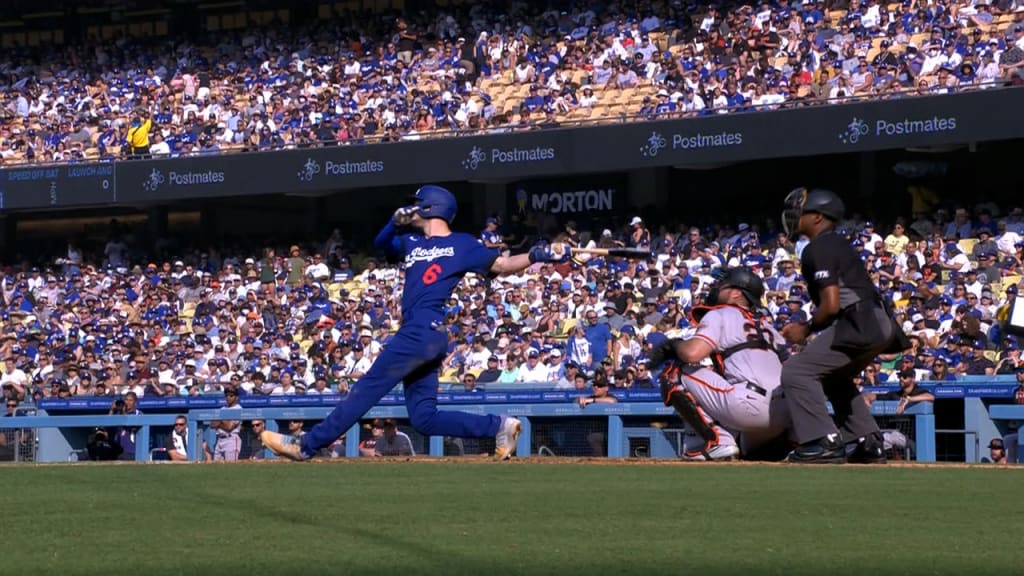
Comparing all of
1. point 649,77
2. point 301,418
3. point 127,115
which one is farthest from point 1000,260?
point 127,115

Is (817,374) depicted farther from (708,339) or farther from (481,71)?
(481,71)

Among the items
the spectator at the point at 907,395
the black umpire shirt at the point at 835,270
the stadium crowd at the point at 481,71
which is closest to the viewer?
the black umpire shirt at the point at 835,270

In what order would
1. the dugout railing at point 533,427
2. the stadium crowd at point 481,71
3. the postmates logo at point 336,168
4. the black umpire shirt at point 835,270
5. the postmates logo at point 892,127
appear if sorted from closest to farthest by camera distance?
1. the black umpire shirt at point 835,270
2. the dugout railing at point 533,427
3. the postmates logo at point 892,127
4. the stadium crowd at point 481,71
5. the postmates logo at point 336,168

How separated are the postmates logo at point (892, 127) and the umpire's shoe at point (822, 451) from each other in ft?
45.1

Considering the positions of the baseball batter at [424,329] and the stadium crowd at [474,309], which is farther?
the stadium crowd at [474,309]

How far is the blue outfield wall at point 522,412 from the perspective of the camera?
1534 centimetres

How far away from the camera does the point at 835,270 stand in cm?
977

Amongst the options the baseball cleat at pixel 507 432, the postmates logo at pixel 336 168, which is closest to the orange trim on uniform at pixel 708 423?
the baseball cleat at pixel 507 432

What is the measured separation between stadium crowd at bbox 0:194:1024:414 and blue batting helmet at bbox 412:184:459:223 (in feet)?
24.9

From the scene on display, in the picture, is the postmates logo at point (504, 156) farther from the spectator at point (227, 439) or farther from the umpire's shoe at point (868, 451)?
the umpire's shoe at point (868, 451)

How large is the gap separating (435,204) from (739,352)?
2.30 meters

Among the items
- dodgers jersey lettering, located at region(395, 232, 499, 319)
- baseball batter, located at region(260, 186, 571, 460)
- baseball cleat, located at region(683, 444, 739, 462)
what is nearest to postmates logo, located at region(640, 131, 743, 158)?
baseball cleat, located at region(683, 444, 739, 462)

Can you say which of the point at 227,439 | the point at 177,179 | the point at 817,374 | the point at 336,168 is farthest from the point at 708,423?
the point at 177,179

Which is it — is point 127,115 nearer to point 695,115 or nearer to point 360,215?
point 360,215
